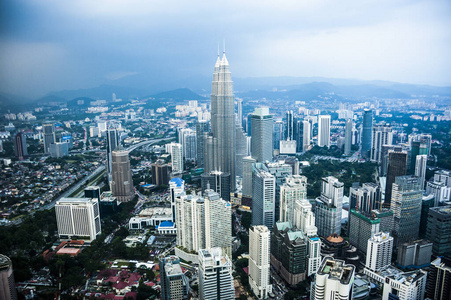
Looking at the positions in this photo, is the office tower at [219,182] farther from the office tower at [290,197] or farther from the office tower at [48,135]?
the office tower at [48,135]

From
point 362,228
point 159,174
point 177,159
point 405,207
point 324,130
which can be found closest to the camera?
point 362,228

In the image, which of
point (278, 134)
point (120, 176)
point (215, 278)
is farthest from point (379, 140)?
point (215, 278)

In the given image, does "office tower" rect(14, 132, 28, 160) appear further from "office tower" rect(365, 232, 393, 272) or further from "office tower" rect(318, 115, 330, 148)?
"office tower" rect(318, 115, 330, 148)

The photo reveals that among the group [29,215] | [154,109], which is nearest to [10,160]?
[29,215]

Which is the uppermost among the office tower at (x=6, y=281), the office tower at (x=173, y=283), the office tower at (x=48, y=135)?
the office tower at (x=48, y=135)

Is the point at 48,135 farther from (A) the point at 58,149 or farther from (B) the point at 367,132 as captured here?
(B) the point at 367,132

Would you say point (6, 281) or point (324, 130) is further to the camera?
point (324, 130)

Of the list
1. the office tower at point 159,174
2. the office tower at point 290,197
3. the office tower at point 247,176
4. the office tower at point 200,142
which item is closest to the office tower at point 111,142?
the office tower at point 159,174

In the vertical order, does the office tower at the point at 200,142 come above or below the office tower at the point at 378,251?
above
